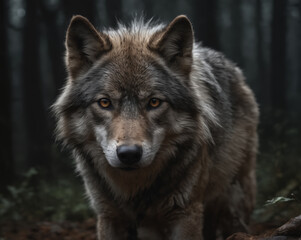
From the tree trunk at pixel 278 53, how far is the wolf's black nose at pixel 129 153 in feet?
46.3

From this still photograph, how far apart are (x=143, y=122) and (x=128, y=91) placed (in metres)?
0.35

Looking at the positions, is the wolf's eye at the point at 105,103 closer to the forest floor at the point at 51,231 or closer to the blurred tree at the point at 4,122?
the forest floor at the point at 51,231

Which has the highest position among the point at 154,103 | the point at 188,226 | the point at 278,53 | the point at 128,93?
the point at 128,93

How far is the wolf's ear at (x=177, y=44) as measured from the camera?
4457 mm

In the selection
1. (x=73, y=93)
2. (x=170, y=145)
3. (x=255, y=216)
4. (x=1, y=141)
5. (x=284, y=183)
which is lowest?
(x=255, y=216)

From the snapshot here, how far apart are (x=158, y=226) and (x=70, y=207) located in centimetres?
372

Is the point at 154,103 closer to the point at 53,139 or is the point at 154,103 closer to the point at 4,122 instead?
the point at 4,122

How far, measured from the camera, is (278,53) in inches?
708

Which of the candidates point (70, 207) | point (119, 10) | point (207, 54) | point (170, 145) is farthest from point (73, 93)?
point (119, 10)

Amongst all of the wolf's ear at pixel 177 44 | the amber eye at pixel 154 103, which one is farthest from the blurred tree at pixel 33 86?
the amber eye at pixel 154 103

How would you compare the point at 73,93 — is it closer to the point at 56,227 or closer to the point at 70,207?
the point at 56,227

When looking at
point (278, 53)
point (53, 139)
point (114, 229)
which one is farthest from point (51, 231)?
point (278, 53)

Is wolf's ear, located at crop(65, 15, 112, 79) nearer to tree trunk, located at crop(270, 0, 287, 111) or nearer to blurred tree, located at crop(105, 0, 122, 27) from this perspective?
tree trunk, located at crop(270, 0, 287, 111)

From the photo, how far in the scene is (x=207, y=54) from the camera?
5.96m
